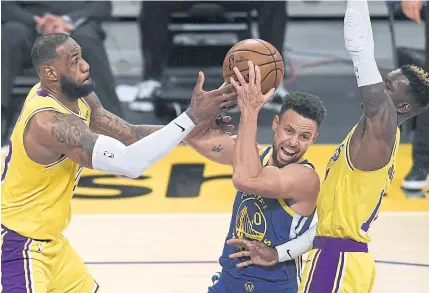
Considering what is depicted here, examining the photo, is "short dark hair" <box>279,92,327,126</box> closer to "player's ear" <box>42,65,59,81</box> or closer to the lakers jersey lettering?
the lakers jersey lettering

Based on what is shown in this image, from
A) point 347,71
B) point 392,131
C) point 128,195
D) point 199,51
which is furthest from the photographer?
point 347,71

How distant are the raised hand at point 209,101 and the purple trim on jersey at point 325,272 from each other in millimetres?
1000

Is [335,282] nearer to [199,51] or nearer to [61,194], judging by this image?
[61,194]

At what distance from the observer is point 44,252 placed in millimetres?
5121

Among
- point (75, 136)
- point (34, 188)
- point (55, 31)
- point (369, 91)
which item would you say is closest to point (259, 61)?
point (369, 91)

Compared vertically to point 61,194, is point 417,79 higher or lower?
higher

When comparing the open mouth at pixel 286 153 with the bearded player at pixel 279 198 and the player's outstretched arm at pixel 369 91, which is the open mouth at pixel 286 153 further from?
the player's outstretched arm at pixel 369 91

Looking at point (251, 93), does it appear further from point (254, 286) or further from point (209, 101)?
point (254, 286)

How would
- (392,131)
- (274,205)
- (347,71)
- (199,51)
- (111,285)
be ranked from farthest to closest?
(347,71)
(199,51)
(111,285)
(274,205)
(392,131)

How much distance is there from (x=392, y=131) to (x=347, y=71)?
800 centimetres

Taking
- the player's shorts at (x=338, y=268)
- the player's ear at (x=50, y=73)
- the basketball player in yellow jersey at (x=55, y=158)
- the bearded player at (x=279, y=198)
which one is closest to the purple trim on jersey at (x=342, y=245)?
the player's shorts at (x=338, y=268)

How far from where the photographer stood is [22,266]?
5.05 meters

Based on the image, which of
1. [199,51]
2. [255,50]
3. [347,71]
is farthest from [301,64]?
[255,50]

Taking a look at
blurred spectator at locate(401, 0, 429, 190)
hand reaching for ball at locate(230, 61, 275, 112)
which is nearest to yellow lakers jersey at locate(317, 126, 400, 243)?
hand reaching for ball at locate(230, 61, 275, 112)
